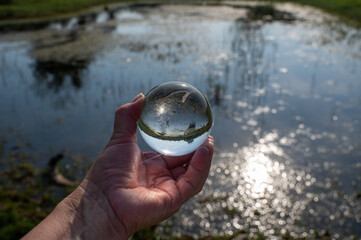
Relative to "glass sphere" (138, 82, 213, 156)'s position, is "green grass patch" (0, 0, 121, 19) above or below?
below

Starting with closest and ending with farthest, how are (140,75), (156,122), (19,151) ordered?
(156,122) → (19,151) → (140,75)

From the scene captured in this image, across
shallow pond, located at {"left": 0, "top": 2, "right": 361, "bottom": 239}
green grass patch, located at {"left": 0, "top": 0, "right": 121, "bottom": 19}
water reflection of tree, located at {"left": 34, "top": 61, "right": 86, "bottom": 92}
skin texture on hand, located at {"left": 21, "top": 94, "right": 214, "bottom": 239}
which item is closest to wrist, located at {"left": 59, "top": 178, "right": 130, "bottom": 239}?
skin texture on hand, located at {"left": 21, "top": 94, "right": 214, "bottom": 239}

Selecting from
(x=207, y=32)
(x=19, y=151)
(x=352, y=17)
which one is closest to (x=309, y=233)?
(x=19, y=151)

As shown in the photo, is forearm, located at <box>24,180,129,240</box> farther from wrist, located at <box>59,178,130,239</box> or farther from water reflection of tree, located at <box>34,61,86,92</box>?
water reflection of tree, located at <box>34,61,86,92</box>

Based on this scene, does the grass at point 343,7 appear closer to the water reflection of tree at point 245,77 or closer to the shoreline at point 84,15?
the shoreline at point 84,15

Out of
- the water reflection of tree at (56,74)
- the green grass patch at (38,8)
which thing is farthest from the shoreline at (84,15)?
the water reflection of tree at (56,74)

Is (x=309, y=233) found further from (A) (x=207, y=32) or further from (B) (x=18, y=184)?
(A) (x=207, y=32)
